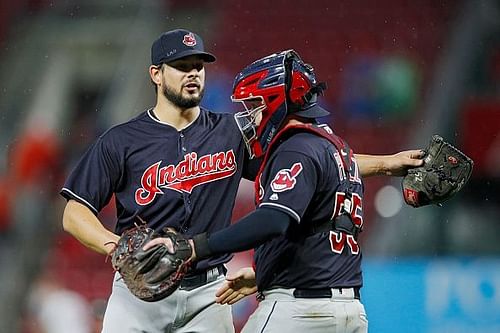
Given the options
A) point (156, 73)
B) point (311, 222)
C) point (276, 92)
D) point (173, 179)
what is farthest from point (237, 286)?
point (156, 73)

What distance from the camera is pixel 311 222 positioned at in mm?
2938

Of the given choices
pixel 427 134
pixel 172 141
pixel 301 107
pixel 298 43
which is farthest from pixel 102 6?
pixel 301 107

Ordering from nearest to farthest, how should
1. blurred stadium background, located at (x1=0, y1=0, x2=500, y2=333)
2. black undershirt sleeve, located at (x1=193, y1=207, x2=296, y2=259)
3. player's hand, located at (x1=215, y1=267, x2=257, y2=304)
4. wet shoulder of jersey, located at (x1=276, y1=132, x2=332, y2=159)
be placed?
1. black undershirt sleeve, located at (x1=193, y1=207, x2=296, y2=259)
2. wet shoulder of jersey, located at (x1=276, y1=132, x2=332, y2=159)
3. player's hand, located at (x1=215, y1=267, x2=257, y2=304)
4. blurred stadium background, located at (x1=0, y1=0, x2=500, y2=333)

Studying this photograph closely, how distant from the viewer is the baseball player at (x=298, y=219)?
9.12 feet

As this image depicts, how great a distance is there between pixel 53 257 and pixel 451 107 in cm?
314

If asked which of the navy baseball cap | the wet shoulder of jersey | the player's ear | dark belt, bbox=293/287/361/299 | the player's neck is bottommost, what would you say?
dark belt, bbox=293/287/361/299

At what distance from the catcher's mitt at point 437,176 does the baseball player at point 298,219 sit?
530 millimetres

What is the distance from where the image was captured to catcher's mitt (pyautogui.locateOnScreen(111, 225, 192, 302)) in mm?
2832

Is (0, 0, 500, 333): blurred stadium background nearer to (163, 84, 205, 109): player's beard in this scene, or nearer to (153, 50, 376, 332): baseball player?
(163, 84, 205, 109): player's beard

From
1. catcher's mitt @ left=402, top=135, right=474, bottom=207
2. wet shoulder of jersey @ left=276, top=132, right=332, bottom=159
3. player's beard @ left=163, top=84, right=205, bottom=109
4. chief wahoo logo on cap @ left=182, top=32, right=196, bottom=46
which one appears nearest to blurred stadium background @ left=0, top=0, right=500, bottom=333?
catcher's mitt @ left=402, top=135, right=474, bottom=207

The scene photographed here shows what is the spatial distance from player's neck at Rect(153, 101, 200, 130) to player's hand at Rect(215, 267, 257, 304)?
0.68 meters

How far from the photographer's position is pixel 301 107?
3049 millimetres

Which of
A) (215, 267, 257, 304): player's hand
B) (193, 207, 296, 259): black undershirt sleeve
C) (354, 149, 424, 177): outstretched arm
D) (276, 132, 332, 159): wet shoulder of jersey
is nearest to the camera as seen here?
(193, 207, 296, 259): black undershirt sleeve

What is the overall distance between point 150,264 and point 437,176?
1.16 metres
